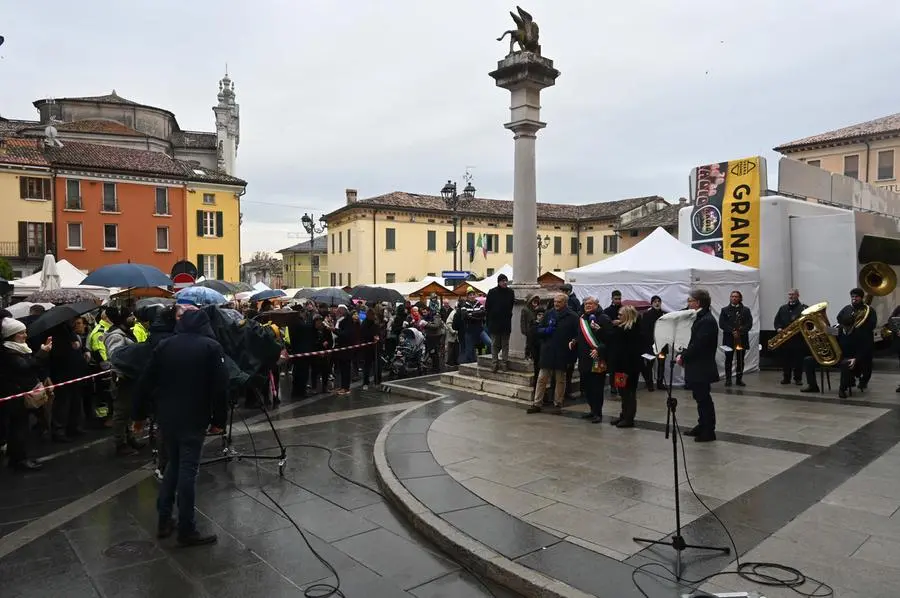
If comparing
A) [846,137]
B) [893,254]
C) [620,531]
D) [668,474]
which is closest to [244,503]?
[620,531]

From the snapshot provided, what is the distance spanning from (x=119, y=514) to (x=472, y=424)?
4493mm

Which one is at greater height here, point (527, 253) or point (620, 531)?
point (527, 253)

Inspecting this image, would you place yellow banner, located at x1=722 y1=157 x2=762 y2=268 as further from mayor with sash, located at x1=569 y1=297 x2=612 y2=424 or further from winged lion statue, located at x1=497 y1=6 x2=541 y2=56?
mayor with sash, located at x1=569 y1=297 x2=612 y2=424

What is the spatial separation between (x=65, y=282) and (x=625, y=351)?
15865 mm

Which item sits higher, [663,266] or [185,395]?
[663,266]

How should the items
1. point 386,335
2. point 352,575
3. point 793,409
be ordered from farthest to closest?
point 386,335 < point 793,409 < point 352,575

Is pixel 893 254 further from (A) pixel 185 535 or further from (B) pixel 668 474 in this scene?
(A) pixel 185 535

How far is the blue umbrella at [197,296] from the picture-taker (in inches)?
226

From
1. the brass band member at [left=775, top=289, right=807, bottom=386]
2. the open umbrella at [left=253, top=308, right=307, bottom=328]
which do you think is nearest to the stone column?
the open umbrella at [left=253, top=308, right=307, bottom=328]

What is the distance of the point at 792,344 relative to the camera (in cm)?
1152

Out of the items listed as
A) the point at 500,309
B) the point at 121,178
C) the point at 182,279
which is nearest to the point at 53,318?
the point at 500,309

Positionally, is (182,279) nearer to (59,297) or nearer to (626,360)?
(59,297)

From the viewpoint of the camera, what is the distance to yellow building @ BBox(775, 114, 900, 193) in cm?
3772

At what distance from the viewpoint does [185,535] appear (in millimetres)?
4750
